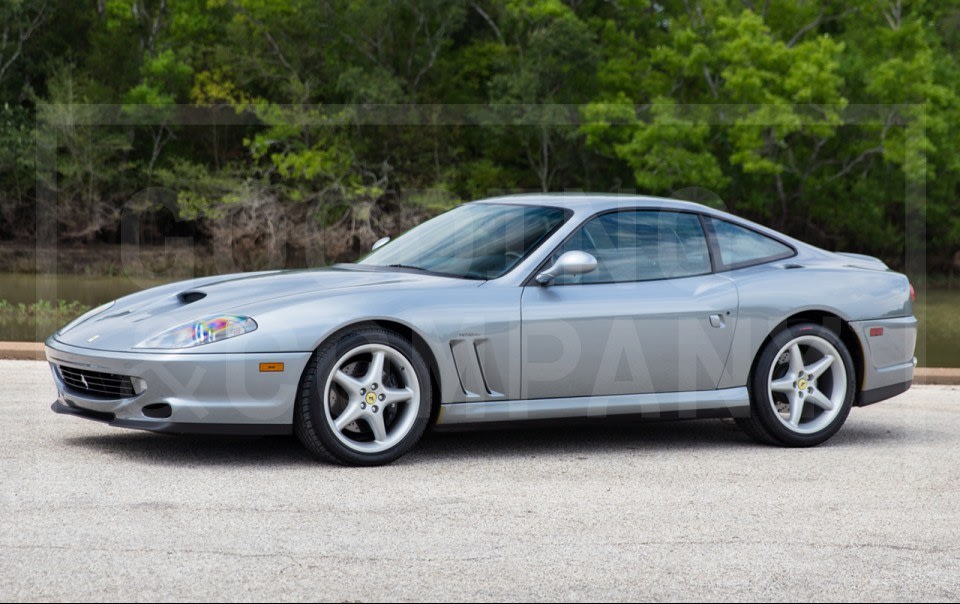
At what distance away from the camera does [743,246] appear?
8.06m

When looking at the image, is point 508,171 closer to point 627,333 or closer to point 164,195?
point 164,195

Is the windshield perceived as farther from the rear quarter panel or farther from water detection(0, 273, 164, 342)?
water detection(0, 273, 164, 342)

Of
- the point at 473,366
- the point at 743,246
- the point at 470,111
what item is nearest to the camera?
the point at 473,366

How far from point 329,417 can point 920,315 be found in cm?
2723

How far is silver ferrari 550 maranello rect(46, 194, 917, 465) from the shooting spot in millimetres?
6535

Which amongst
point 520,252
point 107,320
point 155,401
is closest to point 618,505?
point 520,252

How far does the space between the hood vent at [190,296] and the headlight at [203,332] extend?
43cm

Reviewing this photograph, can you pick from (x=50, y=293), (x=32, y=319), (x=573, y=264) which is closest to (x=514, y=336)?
(x=573, y=264)

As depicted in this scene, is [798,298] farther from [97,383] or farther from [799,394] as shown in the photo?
[97,383]

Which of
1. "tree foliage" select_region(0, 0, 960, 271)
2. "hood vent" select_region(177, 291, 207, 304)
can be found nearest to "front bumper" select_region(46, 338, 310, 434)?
"hood vent" select_region(177, 291, 207, 304)

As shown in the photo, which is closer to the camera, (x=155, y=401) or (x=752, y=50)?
(x=155, y=401)

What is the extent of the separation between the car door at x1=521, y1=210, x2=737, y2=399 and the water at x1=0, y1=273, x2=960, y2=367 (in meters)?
9.66

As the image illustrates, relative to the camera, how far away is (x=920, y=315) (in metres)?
31.4

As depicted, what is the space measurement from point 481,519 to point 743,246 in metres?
3.14
